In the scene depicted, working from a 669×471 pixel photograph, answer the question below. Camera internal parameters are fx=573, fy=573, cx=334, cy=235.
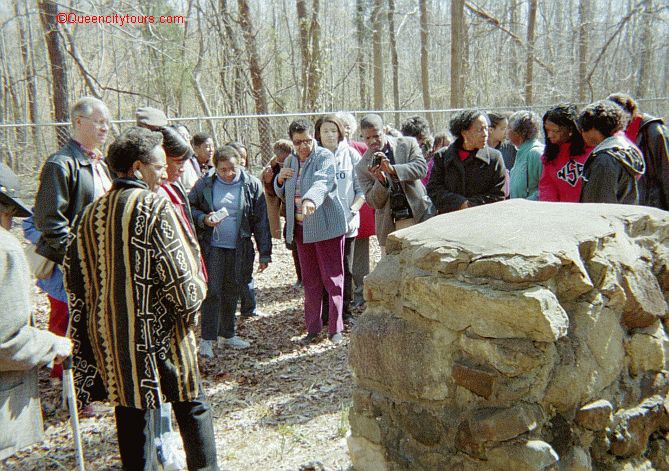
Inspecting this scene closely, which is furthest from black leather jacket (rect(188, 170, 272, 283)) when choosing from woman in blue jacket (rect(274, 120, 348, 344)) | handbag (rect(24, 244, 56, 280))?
handbag (rect(24, 244, 56, 280))

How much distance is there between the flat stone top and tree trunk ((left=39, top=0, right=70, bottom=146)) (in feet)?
30.6

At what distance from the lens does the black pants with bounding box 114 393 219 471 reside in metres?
2.90

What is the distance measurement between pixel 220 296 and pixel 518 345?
3.25 meters

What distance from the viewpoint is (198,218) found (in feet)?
16.4

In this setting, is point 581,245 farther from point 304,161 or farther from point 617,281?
point 304,161

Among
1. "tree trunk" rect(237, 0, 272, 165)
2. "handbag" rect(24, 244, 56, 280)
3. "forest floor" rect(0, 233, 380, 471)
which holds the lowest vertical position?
"forest floor" rect(0, 233, 380, 471)

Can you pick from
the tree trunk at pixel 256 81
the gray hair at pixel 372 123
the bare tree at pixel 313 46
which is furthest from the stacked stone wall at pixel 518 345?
the bare tree at pixel 313 46

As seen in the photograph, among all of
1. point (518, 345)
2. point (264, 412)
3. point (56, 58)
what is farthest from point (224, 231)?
point (56, 58)

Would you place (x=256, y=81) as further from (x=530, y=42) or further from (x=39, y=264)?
(x=39, y=264)

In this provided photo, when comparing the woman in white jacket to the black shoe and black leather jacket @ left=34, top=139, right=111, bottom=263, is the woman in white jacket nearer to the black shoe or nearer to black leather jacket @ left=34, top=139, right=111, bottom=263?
the black shoe

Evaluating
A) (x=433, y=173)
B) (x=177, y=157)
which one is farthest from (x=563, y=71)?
(x=177, y=157)

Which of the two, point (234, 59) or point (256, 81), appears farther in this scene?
point (234, 59)

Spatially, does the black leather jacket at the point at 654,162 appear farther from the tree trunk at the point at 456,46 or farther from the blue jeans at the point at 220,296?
the tree trunk at the point at 456,46

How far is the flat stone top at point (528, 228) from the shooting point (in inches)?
96.0
